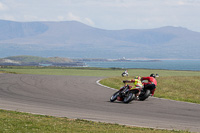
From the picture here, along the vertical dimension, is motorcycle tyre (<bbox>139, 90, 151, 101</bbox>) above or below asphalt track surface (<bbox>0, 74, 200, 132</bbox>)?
above

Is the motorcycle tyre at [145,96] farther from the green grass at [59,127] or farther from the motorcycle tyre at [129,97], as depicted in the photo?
the green grass at [59,127]

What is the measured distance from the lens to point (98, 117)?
1664 cm

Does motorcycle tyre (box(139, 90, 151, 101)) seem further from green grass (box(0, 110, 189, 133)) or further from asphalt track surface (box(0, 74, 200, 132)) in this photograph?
green grass (box(0, 110, 189, 133))

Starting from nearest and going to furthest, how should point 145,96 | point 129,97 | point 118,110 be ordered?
1. point 118,110
2. point 129,97
3. point 145,96

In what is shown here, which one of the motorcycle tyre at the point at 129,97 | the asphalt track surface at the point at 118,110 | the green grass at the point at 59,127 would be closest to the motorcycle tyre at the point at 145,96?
the asphalt track surface at the point at 118,110

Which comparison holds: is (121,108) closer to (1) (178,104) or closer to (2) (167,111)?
(2) (167,111)

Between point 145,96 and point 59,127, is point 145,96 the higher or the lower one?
the higher one

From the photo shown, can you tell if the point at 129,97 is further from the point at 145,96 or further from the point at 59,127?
the point at 59,127

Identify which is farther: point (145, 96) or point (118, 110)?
point (145, 96)

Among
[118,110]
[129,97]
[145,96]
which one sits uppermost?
[145,96]

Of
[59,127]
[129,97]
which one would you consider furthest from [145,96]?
[59,127]

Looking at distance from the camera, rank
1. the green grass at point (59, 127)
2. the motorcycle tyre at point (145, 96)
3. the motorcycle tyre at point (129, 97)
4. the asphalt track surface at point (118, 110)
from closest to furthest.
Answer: the green grass at point (59, 127) < the asphalt track surface at point (118, 110) < the motorcycle tyre at point (129, 97) < the motorcycle tyre at point (145, 96)

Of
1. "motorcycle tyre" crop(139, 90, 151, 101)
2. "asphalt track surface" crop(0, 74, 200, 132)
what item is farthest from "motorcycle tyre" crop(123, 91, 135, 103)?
"motorcycle tyre" crop(139, 90, 151, 101)

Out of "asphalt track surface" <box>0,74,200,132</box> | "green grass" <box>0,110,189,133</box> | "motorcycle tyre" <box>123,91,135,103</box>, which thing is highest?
"motorcycle tyre" <box>123,91,135,103</box>
